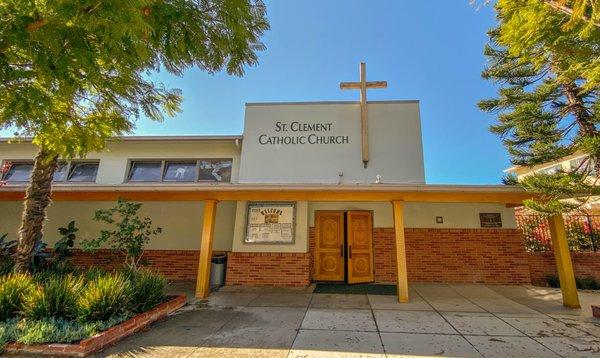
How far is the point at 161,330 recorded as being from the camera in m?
4.81

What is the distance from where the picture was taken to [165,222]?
917 centimetres

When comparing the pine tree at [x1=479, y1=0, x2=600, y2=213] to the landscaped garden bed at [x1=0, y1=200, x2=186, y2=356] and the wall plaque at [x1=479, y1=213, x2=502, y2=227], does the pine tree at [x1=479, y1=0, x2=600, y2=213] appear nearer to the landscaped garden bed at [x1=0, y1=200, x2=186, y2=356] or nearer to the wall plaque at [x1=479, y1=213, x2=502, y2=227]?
the wall plaque at [x1=479, y1=213, x2=502, y2=227]

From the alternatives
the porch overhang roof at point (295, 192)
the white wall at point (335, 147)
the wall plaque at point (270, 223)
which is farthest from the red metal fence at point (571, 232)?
the wall plaque at point (270, 223)

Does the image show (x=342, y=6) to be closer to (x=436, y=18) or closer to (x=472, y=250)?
(x=436, y=18)

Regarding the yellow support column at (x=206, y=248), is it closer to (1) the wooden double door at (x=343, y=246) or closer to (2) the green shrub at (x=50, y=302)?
(2) the green shrub at (x=50, y=302)

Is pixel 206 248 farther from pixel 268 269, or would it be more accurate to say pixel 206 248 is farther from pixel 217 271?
pixel 268 269

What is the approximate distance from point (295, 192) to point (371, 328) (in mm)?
3241

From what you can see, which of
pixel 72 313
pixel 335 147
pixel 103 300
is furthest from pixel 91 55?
pixel 335 147

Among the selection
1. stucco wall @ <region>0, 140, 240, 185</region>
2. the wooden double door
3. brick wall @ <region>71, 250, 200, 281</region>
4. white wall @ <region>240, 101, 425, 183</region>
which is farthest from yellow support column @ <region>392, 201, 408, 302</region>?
brick wall @ <region>71, 250, 200, 281</region>

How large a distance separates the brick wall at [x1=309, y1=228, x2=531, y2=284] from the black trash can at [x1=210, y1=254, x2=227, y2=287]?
2795 millimetres

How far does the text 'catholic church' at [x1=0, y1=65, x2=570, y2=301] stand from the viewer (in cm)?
862

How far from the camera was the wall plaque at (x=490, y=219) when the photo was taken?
8.95 m

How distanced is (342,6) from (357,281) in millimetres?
7852

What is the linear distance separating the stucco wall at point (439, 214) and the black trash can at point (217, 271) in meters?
2.97
